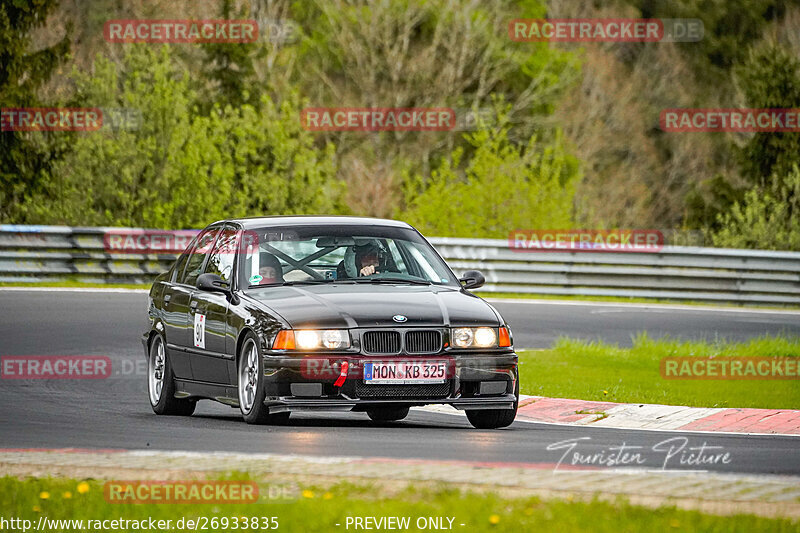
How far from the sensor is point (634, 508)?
23.6 feet

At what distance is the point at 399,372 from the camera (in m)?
10.8

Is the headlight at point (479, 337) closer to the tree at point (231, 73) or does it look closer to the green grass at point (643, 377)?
the green grass at point (643, 377)

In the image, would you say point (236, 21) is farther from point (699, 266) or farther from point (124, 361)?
point (124, 361)

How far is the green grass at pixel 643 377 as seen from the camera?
14539 mm

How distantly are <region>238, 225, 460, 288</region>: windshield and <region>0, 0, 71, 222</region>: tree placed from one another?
2119 cm

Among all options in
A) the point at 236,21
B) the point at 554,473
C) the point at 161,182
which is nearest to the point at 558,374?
the point at 554,473

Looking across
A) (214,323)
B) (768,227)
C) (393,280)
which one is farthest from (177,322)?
(768,227)

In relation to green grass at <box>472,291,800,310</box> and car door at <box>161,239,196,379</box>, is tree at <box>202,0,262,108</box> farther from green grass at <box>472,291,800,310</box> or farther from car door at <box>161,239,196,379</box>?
car door at <box>161,239,196,379</box>

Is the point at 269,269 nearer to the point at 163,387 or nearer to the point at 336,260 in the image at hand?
the point at 336,260

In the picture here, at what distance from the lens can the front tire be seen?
432 inches

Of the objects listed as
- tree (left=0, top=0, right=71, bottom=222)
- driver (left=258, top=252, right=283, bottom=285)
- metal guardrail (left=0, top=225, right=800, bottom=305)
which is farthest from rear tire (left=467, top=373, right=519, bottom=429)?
tree (left=0, top=0, right=71, bottom=222)

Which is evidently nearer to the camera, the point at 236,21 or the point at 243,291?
the point at 243,291

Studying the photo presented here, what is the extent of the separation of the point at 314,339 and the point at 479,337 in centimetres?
121

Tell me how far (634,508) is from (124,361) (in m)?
10.3
